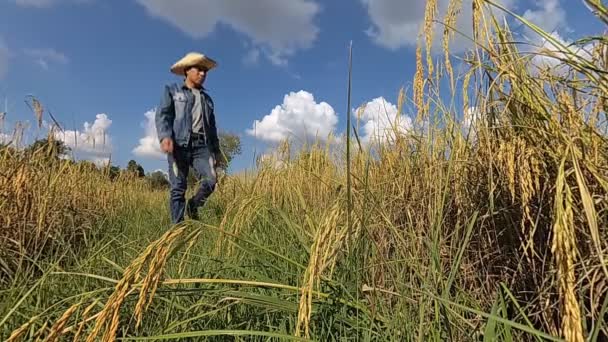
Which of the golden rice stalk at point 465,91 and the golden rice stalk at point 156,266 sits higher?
the golden rice stalk at point 465,91

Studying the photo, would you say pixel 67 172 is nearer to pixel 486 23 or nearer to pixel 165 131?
pixel 165 131

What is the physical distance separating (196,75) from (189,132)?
650mm

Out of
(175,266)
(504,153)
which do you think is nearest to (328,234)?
(504,153)

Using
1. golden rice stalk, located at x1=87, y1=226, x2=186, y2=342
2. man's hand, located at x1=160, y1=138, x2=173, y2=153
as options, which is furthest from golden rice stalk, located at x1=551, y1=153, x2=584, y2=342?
man's hand, located at x1=160, y1=138, x2=173, y2=153

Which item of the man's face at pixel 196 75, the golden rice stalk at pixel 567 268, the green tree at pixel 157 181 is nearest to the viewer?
the golden rice stalk at pixel 567 268

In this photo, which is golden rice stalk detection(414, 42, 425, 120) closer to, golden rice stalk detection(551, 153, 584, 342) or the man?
golden rice stalk detection(551, 153, 584, 342)

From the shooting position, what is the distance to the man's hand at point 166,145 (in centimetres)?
429

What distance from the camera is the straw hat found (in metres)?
4.74

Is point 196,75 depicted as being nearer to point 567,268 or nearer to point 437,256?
point 437,256

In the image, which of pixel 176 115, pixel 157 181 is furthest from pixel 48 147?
pixel 157 181

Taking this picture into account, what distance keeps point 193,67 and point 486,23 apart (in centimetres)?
399

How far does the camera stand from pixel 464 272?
1.36 meters

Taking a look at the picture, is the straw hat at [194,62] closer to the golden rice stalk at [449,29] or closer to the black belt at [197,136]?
the black belt at [197,136]

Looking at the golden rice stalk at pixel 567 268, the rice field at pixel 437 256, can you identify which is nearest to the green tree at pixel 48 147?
the rice field at pixel 437 256
